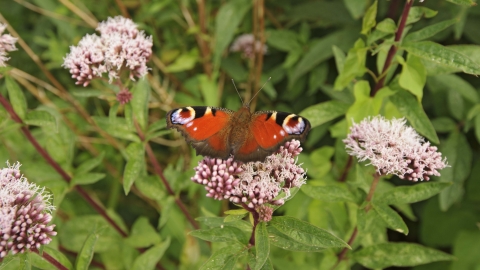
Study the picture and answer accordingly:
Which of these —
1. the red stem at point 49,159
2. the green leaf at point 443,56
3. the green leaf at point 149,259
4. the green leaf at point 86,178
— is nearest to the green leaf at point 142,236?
the red stem at point 49,159

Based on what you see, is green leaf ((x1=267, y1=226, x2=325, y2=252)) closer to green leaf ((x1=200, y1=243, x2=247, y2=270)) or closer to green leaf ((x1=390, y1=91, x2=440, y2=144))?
green leaf ((x1=200, y1=243, x2=247, y2=270))

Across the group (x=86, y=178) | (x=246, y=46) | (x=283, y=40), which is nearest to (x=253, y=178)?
(x=86, y=178)

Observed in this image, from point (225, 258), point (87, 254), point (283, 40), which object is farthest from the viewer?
point (283, 40)

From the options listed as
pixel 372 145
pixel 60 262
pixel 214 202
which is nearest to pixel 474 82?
pixel 372 145

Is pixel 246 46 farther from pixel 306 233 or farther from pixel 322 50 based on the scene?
pixel 306 233

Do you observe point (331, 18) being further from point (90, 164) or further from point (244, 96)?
point (90, 164)

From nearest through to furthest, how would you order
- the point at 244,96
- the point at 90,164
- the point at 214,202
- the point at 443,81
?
1. the point at 90,164
2. the point at 443,81
3. the point at 214,202
4. the point at 244,96
